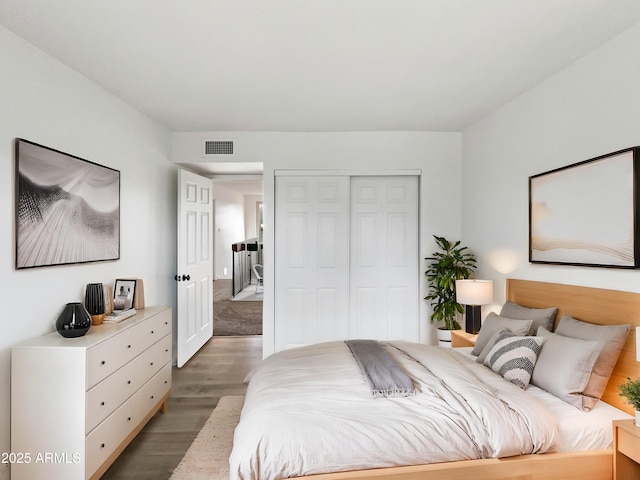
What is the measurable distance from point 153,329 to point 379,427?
194 centimetres

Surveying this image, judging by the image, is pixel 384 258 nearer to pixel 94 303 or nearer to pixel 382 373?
pixel 382 373

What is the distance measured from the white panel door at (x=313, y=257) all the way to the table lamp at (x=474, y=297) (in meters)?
1.35

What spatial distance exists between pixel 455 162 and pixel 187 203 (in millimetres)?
3066

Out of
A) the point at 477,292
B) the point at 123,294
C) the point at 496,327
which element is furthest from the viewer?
the point at 477,292

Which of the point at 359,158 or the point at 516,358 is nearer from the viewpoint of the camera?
the point at 516,358

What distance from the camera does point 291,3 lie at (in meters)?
1.89

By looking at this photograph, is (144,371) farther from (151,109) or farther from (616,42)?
(616,42)

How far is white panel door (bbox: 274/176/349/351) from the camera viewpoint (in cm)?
437

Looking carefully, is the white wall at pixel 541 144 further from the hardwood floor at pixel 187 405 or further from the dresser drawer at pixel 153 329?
the dresser drawer at pixel 153 329

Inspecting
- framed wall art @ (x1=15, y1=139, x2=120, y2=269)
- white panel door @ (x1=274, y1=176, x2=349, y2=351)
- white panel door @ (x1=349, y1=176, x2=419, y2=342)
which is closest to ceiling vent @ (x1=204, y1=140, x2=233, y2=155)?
white panel door @ (x1=274, y1=176, x2=349, y2=351)

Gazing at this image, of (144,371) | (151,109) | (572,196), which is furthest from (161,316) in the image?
(572,196)

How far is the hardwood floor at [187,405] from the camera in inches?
94.3

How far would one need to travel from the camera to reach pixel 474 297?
3.42m

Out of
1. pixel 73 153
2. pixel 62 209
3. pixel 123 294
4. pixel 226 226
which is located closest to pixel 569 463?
pixel 123 294
